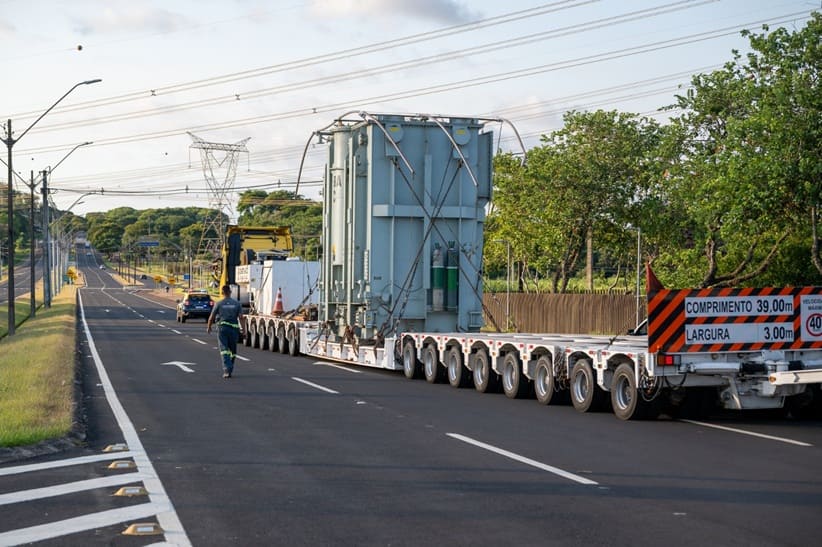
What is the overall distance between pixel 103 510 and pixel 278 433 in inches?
188

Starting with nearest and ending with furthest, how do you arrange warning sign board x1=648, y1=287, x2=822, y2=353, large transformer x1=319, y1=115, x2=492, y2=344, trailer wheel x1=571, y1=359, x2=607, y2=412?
warning sign board x1=648, y1=287, x2=822, y2=353 → trailer wheel x1=571, y1=359, x2=607, y2=412 → large transformer x1=319, y1=115, x2=492, y2=344

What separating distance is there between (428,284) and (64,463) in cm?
1281

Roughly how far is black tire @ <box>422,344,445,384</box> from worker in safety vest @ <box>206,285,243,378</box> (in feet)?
12.6

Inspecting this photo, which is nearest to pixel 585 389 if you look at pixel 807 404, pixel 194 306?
pixel 807 404

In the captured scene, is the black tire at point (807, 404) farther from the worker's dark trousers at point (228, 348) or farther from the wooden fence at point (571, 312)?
the wooden fence at point (571, 312)

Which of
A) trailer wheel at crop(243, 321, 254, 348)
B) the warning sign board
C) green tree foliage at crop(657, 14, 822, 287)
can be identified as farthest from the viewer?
trailer wheel at crop(243, 321, 254, 348)

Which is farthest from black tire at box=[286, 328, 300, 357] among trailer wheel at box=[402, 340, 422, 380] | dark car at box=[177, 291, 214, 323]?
dark car at box=[177, 291, 214, 323]

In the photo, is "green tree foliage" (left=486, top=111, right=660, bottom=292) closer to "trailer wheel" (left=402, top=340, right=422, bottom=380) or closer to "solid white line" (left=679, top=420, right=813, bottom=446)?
"trailer wheel" (left=402, top=340, right=422, bottom=380)

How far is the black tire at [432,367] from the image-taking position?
817 inches

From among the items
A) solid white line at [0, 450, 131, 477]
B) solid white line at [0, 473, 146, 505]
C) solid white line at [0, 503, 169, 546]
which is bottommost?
solid white line at [0, 450, 131, 477]

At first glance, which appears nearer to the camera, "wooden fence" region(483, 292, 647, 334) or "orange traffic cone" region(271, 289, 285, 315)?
"orange traffic cone" region(271, 289, 285, 315)

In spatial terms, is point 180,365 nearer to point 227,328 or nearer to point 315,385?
point 227,328

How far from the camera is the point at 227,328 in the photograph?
851 inches

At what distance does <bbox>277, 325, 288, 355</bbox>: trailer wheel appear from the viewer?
3017 cm
